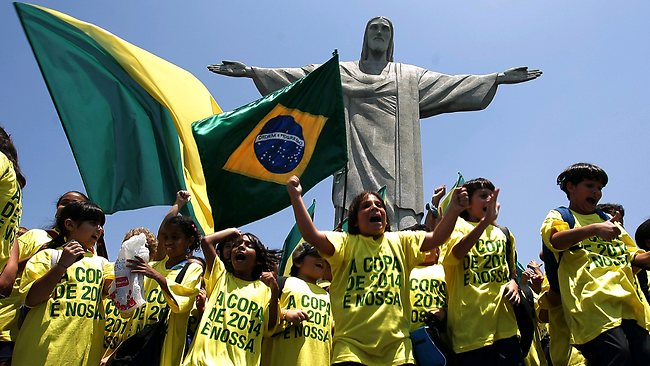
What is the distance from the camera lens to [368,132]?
11648 millimetres

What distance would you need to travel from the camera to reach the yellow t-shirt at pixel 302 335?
4648 millimetres

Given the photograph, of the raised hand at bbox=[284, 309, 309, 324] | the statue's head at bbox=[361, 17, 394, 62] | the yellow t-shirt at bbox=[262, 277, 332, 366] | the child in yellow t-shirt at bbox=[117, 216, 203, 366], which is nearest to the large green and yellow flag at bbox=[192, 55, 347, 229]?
the child in yellow t-shirt at bbox=[117, 216, 203, 366]

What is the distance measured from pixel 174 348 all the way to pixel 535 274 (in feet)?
8.62

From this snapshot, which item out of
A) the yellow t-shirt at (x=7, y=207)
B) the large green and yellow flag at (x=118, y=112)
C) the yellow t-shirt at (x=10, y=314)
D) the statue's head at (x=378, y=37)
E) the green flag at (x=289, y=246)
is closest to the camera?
the yellow t-shirt at (x=7, y=207)

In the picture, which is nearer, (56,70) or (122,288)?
(122,288)

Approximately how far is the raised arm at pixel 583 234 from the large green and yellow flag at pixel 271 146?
2.45 meters

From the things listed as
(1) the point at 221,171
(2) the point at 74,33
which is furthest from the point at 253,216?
(2) the point at 74,33

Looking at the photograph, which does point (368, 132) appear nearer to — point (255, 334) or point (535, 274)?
point (535, 274)

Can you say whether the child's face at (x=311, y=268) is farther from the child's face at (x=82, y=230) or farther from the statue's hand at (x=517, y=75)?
the statue's hand at (x=517, y=75)

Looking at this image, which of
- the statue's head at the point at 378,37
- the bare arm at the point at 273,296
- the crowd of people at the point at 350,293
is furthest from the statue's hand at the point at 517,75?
the bare arm at the point at 273,296

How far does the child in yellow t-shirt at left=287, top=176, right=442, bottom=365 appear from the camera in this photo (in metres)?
3.89

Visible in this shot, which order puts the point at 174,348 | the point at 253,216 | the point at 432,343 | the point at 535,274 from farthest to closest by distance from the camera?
the point at 253,216 → the point at 535,274 → the point at 174,348 → the point at 432,343

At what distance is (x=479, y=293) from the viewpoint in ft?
14.3

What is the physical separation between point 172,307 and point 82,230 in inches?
31.7
